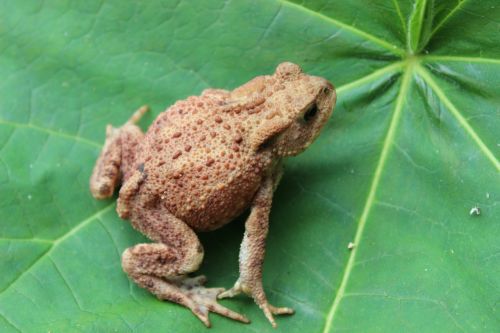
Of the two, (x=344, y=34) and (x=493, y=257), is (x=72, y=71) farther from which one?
(x=493, y=257)

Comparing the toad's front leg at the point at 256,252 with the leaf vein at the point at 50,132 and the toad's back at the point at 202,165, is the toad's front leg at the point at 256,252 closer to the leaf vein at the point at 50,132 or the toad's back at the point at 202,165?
the toad's back at the point at 202,165

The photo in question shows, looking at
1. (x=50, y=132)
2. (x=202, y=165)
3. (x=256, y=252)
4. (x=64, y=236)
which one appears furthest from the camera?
(x=50, y=132)

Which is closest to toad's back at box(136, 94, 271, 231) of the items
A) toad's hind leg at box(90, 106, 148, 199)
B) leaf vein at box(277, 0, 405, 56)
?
toad's hind leg at box(90, 106, 148, 199)

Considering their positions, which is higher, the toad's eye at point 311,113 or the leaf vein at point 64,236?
the toad's eye at point 311,113

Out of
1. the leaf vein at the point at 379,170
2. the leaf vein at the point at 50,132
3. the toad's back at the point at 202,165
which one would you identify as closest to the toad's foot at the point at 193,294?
the toad's back at the point at 202,165

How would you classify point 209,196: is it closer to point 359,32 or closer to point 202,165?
point 202,165

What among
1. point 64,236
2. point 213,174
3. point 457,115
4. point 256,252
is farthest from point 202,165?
point 457,115

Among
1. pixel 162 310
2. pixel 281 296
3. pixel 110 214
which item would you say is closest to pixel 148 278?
pixel 162 310
